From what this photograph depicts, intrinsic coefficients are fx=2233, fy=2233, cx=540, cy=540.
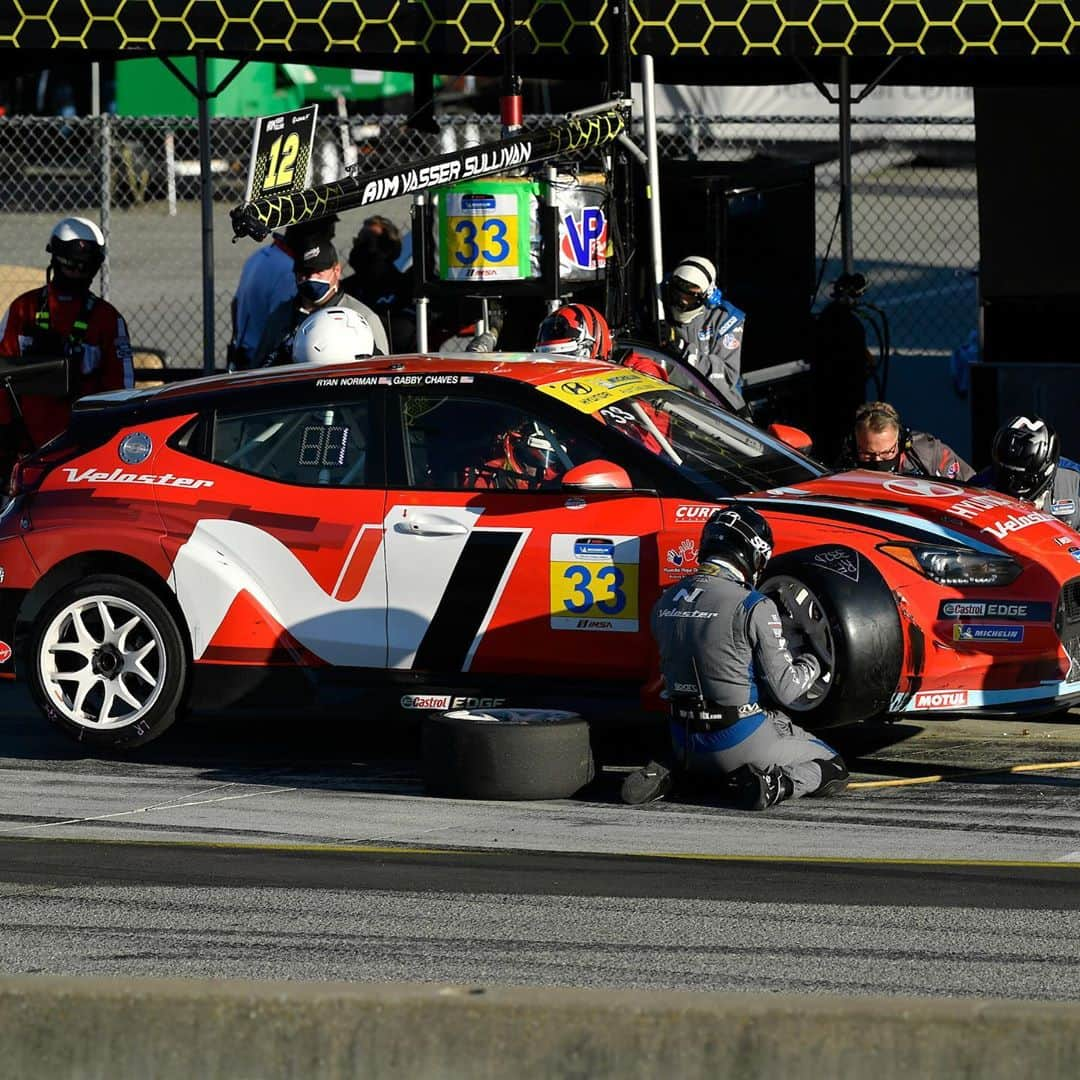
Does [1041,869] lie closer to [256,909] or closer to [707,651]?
[707,651]

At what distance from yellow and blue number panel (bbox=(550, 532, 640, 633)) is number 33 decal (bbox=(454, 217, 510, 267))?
136 inches

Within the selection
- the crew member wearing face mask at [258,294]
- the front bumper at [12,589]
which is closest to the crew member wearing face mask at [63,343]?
the crew member wearing face mask at [258,294]

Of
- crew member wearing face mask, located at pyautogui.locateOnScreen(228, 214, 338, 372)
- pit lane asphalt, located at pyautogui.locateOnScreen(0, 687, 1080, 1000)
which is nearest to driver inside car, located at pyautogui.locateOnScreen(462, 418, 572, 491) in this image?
pit lane asphalt, located at pyautogui.locateOnScreen(0, 687, 1080, 1000)

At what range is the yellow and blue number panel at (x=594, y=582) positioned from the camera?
8469 mm

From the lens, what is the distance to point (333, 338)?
10656 mm

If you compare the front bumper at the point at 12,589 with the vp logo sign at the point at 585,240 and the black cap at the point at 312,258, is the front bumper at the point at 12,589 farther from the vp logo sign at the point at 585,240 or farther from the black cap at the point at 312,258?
the vp logo sign at the point at 585,240

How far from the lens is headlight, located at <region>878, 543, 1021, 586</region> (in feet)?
27.1

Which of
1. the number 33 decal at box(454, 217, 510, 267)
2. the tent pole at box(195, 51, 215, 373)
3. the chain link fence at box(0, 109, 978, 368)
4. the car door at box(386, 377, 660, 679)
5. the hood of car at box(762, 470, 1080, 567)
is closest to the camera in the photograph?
the hood of car at box(762, 470, 1080, 567)

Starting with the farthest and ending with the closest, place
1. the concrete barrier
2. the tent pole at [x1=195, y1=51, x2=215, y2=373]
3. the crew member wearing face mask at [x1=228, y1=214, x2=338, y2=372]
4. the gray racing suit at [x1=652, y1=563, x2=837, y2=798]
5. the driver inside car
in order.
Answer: the crew member wearing face mask at [x1=228, y1=214, x2=338, y2=372] < the tent pole at [x1=195, y1=51, x2=215, y2=373] < the driver inside car < the gray racing suit at [x1=652, y1=563, x2=837, y2=798] < the concrete barrier

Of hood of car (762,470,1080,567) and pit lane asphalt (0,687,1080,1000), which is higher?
hood of car (762,470,1080,567)

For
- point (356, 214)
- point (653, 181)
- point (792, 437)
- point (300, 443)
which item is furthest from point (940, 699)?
point (356, 214)

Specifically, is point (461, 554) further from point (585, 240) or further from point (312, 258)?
point (585, 240)

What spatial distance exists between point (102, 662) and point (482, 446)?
1.79 m

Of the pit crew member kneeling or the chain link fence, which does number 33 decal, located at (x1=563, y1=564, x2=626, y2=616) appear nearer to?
the pit crew member kneeling
